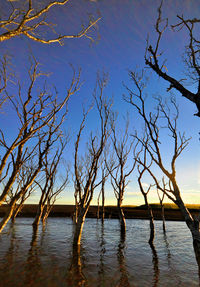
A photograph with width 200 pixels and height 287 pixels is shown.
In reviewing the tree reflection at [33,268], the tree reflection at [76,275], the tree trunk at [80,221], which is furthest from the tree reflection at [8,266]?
the tree trunk at [80,221]

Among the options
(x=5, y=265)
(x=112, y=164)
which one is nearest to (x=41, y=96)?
(x=5, y=265)

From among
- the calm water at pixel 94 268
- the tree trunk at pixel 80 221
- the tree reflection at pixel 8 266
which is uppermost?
the tree trunk at pixel 80 221

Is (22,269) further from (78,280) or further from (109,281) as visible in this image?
(109,281)

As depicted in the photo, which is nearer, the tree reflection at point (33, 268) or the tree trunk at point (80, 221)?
the tree reflection at point (33, 268)

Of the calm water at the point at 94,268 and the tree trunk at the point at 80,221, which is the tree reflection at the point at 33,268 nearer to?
the calm water at the point at 94,268

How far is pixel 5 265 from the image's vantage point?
6391 millimetres

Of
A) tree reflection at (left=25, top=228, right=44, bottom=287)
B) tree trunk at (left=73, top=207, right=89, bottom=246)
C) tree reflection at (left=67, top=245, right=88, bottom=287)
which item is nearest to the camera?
tree reflection at (left=67, top=245, right=88, bottom=287)

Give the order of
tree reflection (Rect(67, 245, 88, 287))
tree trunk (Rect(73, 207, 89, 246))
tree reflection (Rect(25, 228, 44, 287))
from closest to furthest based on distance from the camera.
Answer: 1. tree reflection (Rect(67, 245, 88, 287))
2. tree reflection (Rect(25, 228, 44, 287))
3. tree trunk (Rect(73, 207, 89, 246))

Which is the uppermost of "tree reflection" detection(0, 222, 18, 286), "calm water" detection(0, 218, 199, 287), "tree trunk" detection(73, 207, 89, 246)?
"tree trunk" detection(73, 207, 89, 246)

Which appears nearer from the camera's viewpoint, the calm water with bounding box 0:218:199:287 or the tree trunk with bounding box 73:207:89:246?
the calm water with bounding box 0:218:199:287

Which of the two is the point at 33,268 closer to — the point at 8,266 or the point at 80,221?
the point at 8,266

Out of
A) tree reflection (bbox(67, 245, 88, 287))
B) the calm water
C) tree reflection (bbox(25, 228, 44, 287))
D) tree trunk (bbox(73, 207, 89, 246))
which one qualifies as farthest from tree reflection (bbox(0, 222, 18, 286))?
tree trunk (bbox(73, 207, 89, 246))

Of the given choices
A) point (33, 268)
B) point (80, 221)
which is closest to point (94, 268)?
point (33, 268)

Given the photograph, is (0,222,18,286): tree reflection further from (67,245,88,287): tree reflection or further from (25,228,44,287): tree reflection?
(67,245,88,287): tree reflection
